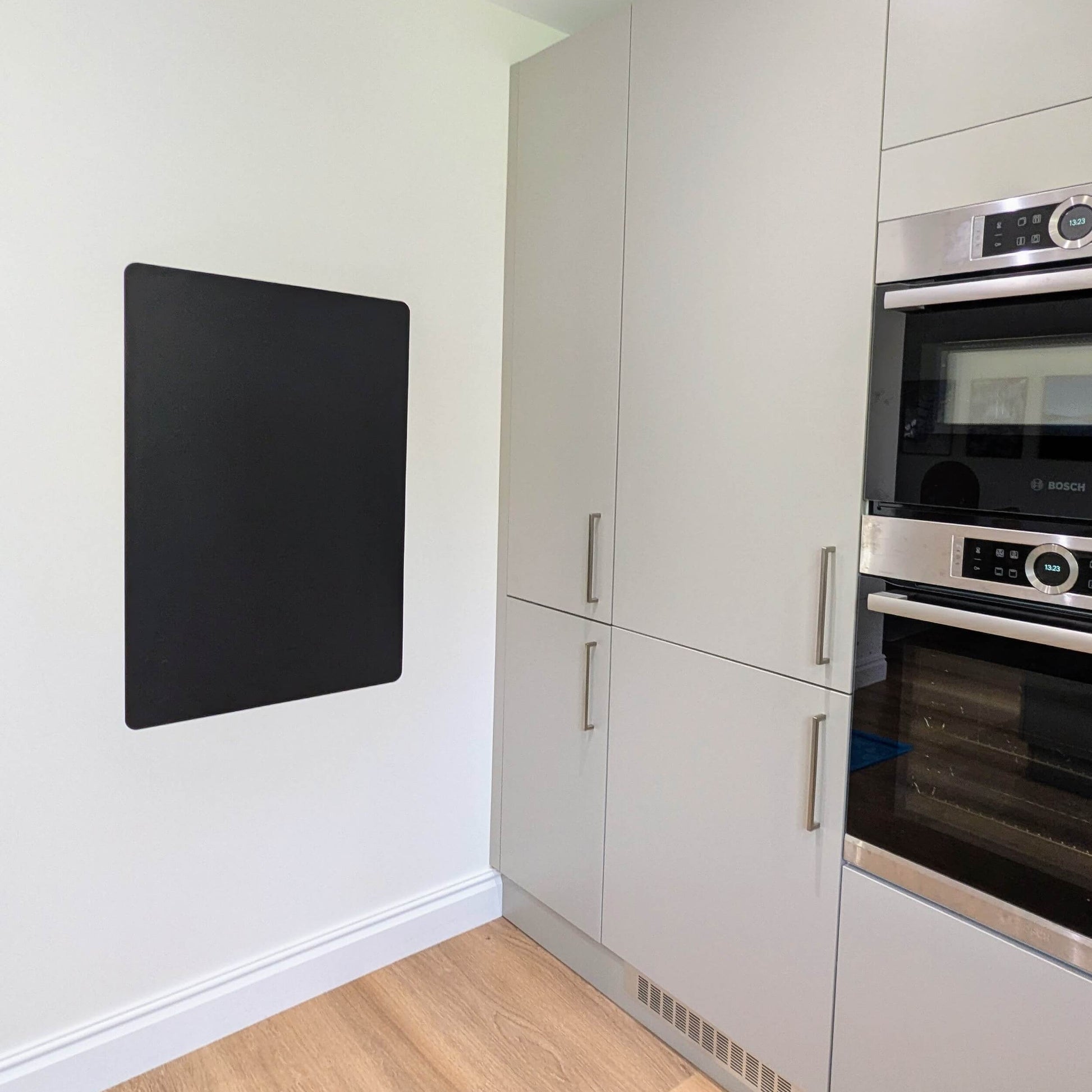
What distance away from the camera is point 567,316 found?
2.18 m

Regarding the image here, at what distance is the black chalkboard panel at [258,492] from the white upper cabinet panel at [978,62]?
47.6 inches

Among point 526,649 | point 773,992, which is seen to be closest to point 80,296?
point 526,649

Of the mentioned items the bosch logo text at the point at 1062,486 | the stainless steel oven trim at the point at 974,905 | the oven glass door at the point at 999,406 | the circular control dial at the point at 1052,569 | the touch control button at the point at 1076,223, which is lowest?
the stainless steel oven trim at the point at 974,905

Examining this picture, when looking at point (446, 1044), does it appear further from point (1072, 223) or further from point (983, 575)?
point (1072, 223)

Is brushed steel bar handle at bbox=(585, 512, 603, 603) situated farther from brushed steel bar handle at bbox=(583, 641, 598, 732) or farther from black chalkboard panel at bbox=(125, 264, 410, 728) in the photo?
black chalkboard panel at bbox=(125, 264, 410, 728)

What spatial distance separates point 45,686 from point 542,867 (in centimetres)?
127

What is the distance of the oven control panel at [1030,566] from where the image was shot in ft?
4.23

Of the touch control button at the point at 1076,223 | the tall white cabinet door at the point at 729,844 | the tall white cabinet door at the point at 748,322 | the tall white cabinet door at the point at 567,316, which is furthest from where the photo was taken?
the tall white cabinet door at the point at 567,316

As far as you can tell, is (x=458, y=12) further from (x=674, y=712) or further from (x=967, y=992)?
(x=967, y=992)

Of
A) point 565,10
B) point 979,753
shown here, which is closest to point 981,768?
point 979,753

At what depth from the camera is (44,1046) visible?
6.02ft

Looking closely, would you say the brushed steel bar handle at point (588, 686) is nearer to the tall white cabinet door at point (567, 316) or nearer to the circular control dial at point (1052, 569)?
the tall white cabinet door at point (567, 316)

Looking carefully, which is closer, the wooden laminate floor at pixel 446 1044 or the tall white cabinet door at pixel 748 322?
the tall white cabinet door at pixel 748 322

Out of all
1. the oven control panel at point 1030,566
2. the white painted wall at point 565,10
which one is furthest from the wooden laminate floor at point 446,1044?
the white painted wall at point 565,10
